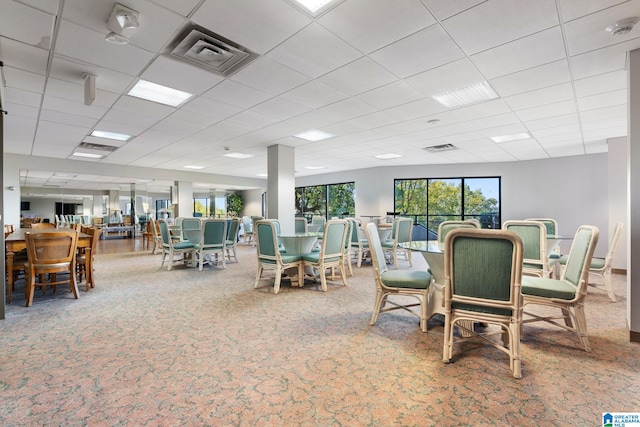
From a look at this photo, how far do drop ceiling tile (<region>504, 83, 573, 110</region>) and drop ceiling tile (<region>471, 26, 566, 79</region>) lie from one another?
2.76ft

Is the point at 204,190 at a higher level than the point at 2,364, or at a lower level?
higher

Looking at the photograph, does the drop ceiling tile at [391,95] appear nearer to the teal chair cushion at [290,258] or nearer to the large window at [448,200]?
the teal chair cushion at [290,258]

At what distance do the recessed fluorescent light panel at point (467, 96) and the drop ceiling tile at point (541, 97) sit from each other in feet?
1.04

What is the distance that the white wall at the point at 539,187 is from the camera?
750 centimetres

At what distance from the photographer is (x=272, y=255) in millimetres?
4480

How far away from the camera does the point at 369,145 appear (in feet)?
22.7

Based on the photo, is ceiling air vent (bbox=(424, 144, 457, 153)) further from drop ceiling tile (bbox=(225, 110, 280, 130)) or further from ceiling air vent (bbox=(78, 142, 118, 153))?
ceiling air vent (bbox=(78, 142, 118, 153))

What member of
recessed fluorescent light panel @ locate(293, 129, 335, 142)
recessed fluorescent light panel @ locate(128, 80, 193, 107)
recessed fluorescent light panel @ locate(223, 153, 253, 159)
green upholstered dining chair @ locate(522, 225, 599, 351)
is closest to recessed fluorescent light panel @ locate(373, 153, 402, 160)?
recessed fluorescent light panel @ locate(293, 129, 335, 142)

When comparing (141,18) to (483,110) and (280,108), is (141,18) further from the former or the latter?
(483,110)

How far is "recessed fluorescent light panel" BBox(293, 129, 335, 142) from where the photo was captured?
5.75 metres

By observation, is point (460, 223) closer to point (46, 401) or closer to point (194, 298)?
point (194, 298)

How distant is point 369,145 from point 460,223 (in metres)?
3.32

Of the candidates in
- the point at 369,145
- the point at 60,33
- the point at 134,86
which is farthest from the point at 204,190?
the point at 60,33

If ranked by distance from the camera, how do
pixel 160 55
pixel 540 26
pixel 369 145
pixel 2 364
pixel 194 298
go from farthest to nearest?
1. pixel 369 145
2. pixel 194 298
3. pixel 160 55
4. pixel 540 26
5. pixel 2 364
